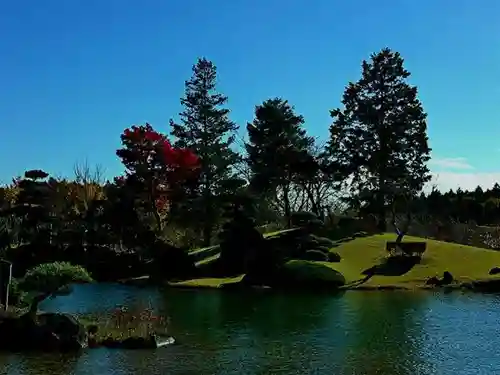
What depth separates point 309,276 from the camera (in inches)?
1147

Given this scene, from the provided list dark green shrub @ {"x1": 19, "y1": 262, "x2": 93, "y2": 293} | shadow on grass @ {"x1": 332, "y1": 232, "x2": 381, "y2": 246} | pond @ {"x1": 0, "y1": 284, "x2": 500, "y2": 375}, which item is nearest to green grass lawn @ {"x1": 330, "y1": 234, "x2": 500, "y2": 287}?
shadow on grass @ {"x1": 332, "y1": 232, "x2": 381, "y2": 246}

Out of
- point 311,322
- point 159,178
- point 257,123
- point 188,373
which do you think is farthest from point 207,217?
point 188,373

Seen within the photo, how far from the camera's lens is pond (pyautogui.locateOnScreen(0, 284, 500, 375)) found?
13039mm

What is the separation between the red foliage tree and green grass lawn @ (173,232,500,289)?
22.0 ft

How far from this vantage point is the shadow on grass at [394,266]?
31016mm

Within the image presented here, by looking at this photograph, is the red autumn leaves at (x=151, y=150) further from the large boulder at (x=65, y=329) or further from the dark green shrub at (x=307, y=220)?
the large boulder at (x=65, y=329)

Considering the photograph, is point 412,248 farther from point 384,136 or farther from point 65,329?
point 65,329

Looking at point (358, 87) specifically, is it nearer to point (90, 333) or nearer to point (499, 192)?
point (499, 192)

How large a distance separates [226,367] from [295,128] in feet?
105

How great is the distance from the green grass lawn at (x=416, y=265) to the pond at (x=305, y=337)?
3.53 metres

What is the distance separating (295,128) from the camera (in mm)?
43906

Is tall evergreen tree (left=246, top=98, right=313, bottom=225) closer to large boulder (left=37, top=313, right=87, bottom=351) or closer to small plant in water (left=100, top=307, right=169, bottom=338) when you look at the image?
small plant in water (left=100, top=307, right=169, bottom=338)

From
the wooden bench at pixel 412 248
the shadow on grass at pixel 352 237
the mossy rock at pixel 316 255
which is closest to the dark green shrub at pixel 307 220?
the shadow on grass at pixel 352 237

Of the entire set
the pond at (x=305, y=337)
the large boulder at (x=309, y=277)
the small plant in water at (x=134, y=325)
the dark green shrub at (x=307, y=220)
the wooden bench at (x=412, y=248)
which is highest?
the dark green shrub at (x=307, y=220)
